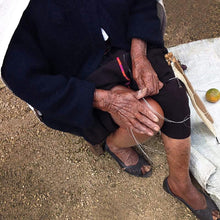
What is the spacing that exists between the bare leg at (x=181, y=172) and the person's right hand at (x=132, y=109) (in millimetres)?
194

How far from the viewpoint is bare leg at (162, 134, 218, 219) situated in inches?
57.3

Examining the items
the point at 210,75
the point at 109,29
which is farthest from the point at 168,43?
the point at 109,29

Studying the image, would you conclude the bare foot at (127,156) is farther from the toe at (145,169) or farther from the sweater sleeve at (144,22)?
the sweater sleeve at (144,22)

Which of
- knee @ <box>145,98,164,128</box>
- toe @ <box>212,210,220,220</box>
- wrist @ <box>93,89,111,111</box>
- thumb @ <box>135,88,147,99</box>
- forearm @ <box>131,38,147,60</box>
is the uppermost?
forearm @ <box>131,38,147,60</box>

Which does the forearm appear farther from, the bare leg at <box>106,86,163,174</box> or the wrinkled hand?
the bare leg at <box>106,86,163,174</box>

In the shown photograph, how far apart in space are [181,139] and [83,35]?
2.53 ft

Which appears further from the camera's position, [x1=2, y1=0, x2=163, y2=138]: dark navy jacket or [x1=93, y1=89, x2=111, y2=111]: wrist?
[x1=93, y1=89, x2=111, y2=111]: wrist

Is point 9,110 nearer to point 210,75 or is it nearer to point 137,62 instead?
point 137,62

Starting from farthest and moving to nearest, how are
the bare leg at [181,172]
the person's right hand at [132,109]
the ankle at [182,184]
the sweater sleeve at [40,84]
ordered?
the ankle at [182,184] < the bare leg at [181,172] < the person's right hand at [132,109] < the sweater sleeve at [40,84]

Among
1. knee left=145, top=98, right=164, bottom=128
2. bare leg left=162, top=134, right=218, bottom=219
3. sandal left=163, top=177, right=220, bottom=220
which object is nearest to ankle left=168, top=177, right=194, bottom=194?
bare leg left=162, top=134, right=218, bottom=219

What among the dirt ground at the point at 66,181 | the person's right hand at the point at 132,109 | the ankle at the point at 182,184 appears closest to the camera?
the person's right hand at the point at 132,109

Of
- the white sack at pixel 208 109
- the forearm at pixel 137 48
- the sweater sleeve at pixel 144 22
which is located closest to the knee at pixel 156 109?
the forearm at pixel 137 48

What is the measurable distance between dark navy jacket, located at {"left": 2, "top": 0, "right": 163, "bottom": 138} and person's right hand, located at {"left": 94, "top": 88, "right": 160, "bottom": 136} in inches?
4.0

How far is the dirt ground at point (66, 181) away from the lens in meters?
1.83
